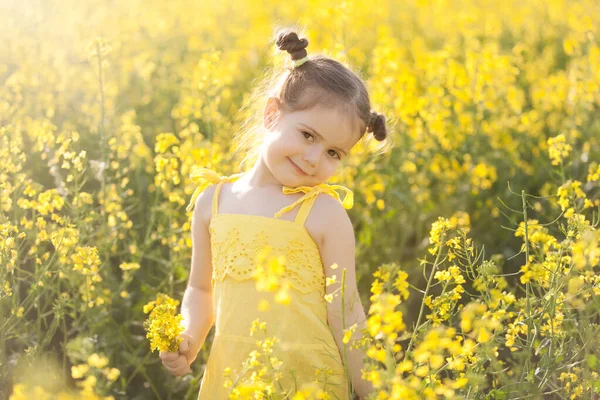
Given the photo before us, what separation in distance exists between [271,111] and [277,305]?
1.82ft

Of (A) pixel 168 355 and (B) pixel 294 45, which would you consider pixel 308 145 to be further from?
(A) pixel 168 355

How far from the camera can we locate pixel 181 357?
2.16m

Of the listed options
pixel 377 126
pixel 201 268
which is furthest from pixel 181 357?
pixel 377 126

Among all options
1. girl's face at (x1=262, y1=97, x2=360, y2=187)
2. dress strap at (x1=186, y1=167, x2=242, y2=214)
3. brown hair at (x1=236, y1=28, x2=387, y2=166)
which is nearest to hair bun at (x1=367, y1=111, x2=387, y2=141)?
brown hair at (x1=236, y1=28, x2=387, y2=166)

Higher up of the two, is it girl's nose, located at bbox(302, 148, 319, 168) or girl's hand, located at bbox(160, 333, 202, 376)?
girl's nose, located at bbox(302, 148, 319, 168)

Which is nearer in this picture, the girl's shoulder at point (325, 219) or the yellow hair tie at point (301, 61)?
the girl's shoulder at point (325, 219)

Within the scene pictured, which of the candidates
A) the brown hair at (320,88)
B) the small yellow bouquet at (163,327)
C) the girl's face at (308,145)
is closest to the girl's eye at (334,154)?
the girl's face at (308,145)

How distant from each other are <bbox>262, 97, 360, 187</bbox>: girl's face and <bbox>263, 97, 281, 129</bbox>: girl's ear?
2.4 inches

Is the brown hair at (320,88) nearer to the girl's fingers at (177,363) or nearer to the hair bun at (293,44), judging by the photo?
the hair bun at (293,44)

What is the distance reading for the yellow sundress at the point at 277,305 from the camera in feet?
7.21

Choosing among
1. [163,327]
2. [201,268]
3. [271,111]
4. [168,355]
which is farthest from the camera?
[201,268]

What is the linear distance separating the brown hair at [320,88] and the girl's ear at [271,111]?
18 mm

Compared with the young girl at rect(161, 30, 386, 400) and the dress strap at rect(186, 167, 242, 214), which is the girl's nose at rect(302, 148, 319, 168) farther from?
the dress strap at rect(186, 167, 242, 214)

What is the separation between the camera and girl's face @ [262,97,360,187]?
222 cm
